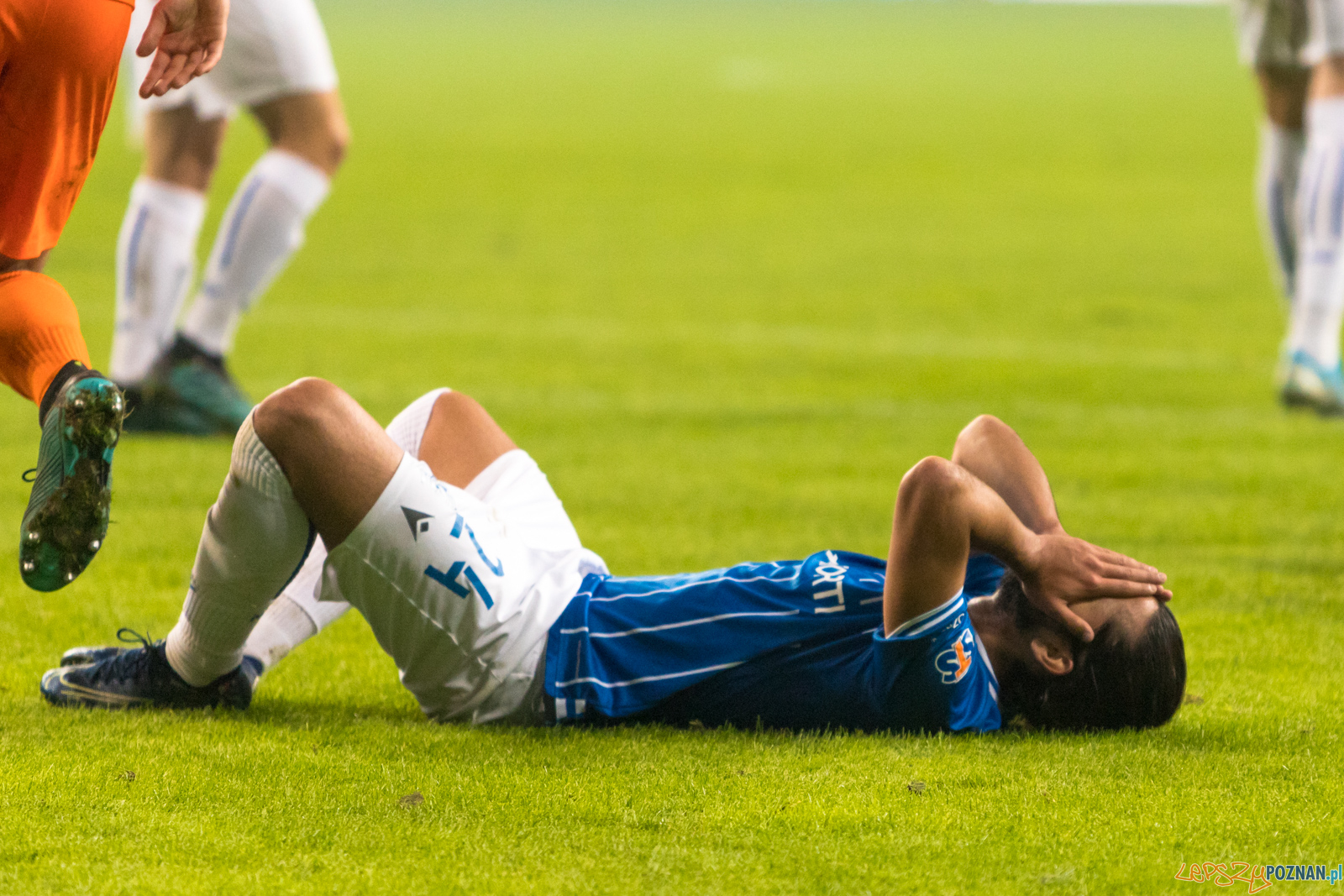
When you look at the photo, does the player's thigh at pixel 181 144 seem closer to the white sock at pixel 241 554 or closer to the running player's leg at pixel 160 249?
the running player's leg at pixel 160 249

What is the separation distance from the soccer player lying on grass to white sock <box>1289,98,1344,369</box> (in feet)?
12.3

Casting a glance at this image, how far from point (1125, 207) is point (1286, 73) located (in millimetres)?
8708

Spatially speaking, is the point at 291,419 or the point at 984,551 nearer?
the point at 291,419

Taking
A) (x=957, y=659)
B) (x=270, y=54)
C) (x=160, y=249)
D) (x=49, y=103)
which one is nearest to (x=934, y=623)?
(x=957, y=659)

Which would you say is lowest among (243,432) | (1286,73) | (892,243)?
(892,243)

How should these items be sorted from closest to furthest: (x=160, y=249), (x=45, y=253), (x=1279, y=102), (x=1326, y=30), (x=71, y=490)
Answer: (x=71, y=490)
(x=45, y=253)
(x=160, y=249)
(x=1326, y=30)
(x=1279, y=102)

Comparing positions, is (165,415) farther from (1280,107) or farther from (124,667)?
(1280,107)

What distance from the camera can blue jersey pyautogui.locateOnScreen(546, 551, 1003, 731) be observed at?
2965 mm

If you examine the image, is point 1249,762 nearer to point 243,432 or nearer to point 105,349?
point 243,432

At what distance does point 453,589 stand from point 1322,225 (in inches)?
183

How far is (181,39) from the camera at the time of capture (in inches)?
124

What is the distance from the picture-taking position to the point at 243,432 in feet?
9.09

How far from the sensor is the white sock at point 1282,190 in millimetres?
7082

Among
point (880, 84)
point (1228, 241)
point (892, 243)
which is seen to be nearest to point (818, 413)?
point (892, 243)
